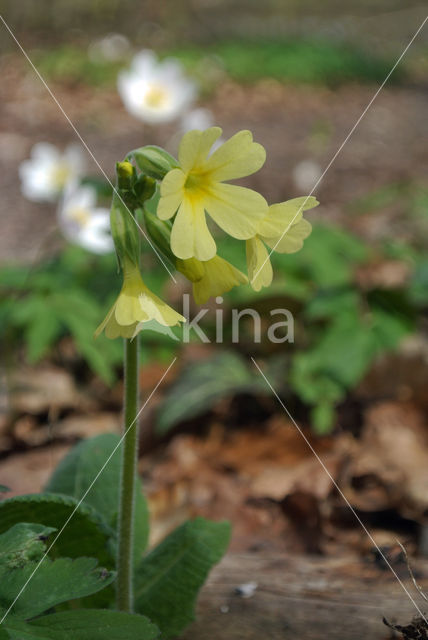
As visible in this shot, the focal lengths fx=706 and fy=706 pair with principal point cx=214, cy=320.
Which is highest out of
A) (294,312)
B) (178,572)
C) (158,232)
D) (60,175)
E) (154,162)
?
(154,162)

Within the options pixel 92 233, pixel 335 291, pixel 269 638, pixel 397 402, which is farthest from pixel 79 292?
pixel 269 638

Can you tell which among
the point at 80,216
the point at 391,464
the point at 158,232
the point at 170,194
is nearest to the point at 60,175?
the point at 80,216

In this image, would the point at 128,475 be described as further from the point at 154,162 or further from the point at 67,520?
the point at 154,162

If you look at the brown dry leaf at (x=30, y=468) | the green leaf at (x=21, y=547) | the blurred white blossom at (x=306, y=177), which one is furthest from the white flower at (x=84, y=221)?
the blurred white blossom at (x=306, y=177)

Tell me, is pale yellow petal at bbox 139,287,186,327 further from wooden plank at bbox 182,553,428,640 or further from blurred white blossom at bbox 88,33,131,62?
blurred white blossom at bbox 88,33,131,62

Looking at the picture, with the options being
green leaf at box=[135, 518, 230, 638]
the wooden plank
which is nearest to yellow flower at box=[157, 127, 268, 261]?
green leaf at box=[135, 518, 230, 638]

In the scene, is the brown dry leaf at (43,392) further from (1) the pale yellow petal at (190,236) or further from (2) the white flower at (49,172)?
(1) the pale yellow petal at (190,236)

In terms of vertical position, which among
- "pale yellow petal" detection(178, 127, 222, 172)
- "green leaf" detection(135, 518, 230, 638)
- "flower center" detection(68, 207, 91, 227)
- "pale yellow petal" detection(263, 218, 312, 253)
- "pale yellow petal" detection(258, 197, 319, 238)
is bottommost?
"green leaf" detection(135, 518, 230, 638)
